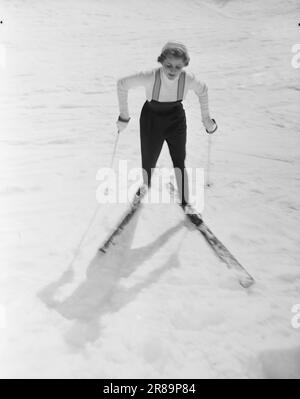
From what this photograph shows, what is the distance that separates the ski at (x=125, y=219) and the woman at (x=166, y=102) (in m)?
0.42

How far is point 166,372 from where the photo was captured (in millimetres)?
2629

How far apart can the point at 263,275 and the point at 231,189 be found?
1.67m

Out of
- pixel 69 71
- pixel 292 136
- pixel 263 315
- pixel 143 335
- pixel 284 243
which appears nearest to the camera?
pixel 143 335

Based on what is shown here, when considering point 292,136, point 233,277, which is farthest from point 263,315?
point 292,136

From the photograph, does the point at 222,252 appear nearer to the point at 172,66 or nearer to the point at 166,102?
the point at 166,102

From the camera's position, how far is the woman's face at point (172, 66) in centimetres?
316

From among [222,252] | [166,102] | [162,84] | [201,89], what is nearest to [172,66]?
[162,84]

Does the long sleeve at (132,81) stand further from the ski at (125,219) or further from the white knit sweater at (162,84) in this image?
the ski at (125,219)

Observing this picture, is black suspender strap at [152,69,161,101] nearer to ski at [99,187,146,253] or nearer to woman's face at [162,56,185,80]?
woman's face at [162,56,185,80]

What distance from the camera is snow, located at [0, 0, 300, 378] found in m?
2.75

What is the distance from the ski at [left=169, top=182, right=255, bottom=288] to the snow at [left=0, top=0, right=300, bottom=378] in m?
0.08

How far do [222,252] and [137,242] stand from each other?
961mm

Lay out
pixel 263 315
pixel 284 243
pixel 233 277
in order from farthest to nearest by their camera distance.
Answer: pixel 284 243, pixel 233 277, pixel 263 315
